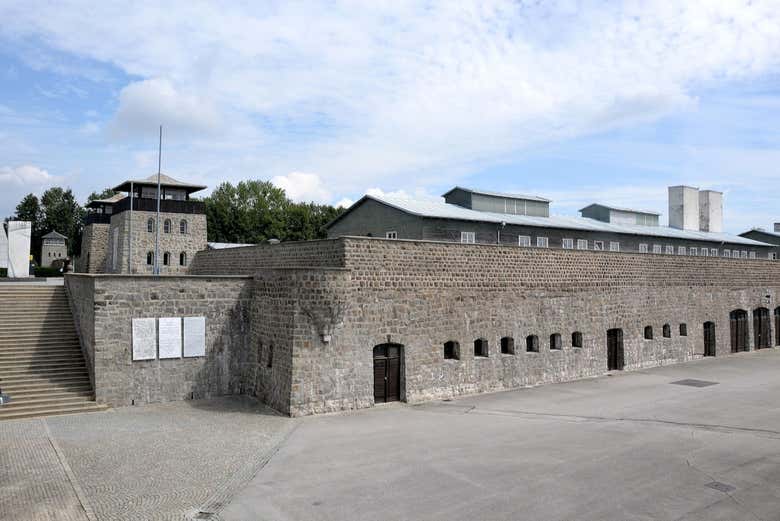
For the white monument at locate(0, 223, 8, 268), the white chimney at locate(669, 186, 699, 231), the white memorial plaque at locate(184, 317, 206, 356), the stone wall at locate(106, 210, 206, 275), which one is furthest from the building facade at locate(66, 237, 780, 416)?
the white monument at locate(0, 223, 8, 268)

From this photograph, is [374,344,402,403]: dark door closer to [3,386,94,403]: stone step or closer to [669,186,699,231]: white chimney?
[3,386,94,403]: stone step

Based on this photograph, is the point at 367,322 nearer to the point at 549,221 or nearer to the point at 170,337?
the point at 170,337

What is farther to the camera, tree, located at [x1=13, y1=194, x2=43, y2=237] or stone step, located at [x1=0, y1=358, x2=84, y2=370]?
tree, located at [x1=13, y1=194, x2=43, y2=237]

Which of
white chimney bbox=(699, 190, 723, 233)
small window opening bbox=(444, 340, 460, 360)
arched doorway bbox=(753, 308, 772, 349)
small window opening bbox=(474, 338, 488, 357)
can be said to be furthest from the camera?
white chimney bbox=(699, 190, 723, 233)

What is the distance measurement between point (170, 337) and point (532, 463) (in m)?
10.8

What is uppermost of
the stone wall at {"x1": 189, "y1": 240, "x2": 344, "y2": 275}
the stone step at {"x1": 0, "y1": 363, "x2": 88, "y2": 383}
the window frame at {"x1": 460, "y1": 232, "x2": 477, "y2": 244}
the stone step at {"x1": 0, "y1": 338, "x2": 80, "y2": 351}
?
the window frame at {"x1": 460, "y1": 232, "x2": 477, "y2": 244}

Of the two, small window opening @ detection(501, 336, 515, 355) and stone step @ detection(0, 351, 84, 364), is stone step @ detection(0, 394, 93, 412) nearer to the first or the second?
stone step @ detection(0, 351, 84, 364)

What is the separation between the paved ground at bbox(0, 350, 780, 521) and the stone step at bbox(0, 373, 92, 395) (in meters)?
1.70

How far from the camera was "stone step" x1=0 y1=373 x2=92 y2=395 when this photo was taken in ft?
51.8

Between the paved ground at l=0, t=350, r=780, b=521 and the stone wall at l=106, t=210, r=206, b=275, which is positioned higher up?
the stone wall at l=106, t=210, r=206, b=275

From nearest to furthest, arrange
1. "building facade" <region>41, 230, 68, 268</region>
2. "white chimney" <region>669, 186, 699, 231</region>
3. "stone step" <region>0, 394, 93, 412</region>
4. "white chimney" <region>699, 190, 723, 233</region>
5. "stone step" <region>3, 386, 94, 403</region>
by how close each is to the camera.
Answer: "stone step" <region>0, 394, 93, 412</region> < "stone step" <region>3, 386, 94, 403</region> < "white chimney" <region>669, 186, 699, 231</region> < "white chimney" <region>699, 190, 723, 233</region> < "building facade" <region>41, 230, 68, 268</region>

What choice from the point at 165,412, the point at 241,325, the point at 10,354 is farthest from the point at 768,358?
the point at 10,354

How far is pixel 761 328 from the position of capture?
3162 cm

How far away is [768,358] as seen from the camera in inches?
1104
